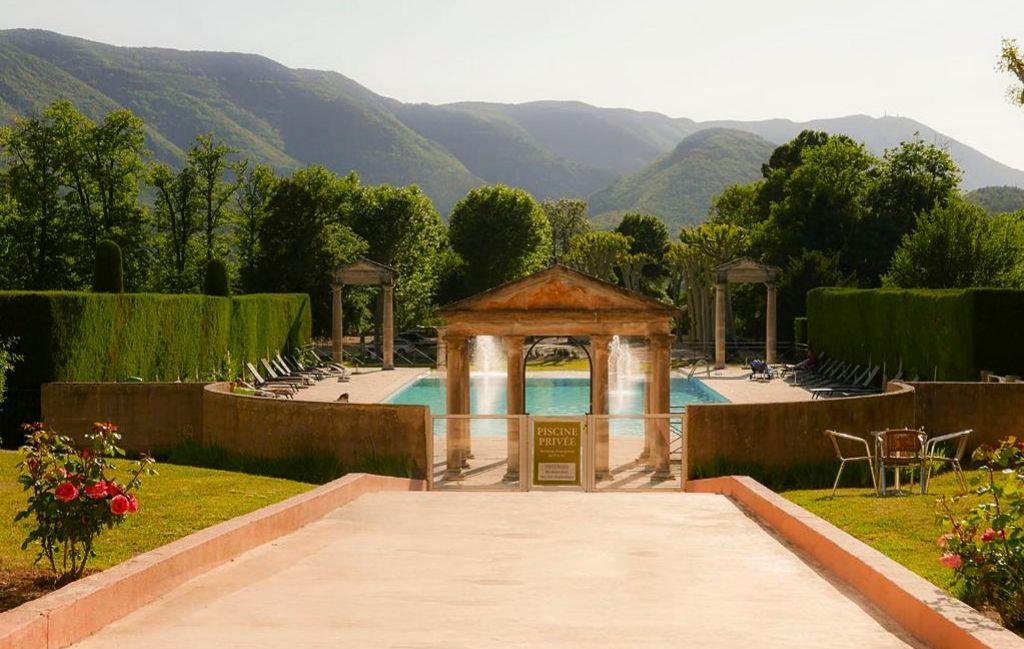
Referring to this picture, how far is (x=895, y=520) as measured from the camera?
14.1 m

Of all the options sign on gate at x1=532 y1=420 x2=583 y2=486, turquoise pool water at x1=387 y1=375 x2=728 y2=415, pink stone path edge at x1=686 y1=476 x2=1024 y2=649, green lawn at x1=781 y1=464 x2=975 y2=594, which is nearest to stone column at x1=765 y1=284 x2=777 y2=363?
turquoise pool water at x1=387 y1=375 x2=728 y2=415

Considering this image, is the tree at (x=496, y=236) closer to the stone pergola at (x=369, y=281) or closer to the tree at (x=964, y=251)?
the stone pergola at (x=369, y=281)

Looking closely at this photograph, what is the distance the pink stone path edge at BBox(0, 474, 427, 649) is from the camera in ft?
Answer: 23.3

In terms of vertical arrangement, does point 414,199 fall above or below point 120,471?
above

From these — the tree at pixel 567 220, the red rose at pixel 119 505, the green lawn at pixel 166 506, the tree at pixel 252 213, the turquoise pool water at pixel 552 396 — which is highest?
the tree at pixel 567 220

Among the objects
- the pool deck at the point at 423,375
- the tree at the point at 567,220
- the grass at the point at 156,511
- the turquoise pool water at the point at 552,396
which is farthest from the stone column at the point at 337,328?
the tree at the point at 567,220

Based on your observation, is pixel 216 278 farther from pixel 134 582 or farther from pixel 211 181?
pixel 134 582

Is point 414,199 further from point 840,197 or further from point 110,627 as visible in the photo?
point 110,627

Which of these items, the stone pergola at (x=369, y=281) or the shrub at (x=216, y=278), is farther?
the stone pergola at (x=369, y=281)

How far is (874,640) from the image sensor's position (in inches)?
295

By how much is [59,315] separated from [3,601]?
70.0 feet

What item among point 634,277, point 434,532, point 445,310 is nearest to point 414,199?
point 634,277

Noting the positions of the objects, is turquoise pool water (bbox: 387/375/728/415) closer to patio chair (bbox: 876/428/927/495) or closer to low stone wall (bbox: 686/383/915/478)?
low stone wall (bbox: 686/383/915/478)

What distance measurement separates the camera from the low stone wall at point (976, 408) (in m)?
22.6
